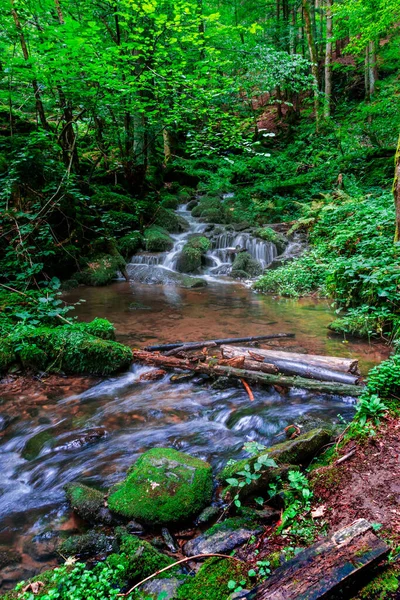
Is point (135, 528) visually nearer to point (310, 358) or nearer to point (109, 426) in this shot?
point (109, 426)

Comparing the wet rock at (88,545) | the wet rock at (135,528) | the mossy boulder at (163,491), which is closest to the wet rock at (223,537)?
the mossy boulder at (163,491)

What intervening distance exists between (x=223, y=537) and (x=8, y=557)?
5.29 ft

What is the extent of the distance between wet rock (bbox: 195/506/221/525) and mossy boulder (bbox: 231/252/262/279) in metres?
9.76

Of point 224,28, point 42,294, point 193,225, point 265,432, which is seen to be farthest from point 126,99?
point 265,432

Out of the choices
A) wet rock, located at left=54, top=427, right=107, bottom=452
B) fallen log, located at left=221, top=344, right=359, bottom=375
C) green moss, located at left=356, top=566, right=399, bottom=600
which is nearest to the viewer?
green moss, located at left=356, top=566, right=399, bottom=600

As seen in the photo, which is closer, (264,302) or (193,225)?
(264,302)

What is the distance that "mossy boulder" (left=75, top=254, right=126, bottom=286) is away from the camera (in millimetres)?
11195

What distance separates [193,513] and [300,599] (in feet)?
4.44

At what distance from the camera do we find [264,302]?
9.21 meters

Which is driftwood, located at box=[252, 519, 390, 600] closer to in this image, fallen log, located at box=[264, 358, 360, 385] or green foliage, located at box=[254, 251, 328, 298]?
fallen log, located at box=[264, 358, 360, 385]

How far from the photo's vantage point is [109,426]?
419 cm

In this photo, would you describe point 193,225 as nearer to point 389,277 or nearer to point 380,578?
point 389,277

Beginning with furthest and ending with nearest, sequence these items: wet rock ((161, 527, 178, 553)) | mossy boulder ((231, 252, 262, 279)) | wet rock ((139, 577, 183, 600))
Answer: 1. mossy boulder ((231, 252, 262, 279))
2. wet rock ((161, 527, 178, 553))
3. wet rock ((139, 577, 183, 600))

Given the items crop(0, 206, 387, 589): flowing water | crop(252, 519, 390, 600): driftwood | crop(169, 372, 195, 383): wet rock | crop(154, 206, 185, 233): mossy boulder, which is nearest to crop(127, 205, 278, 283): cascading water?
crop(154, 206, 185, 233): mossy boulder
